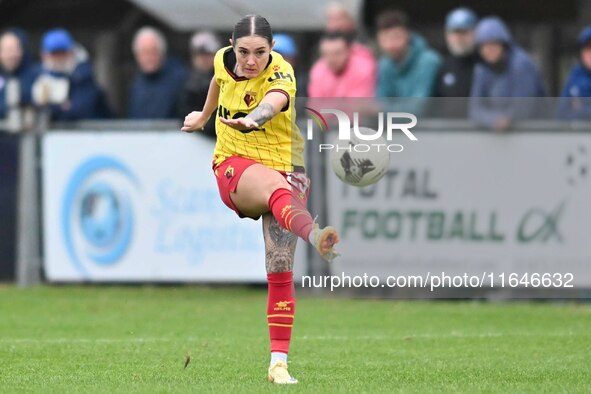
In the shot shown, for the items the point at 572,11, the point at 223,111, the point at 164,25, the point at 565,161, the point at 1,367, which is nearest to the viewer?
the point at 223,111

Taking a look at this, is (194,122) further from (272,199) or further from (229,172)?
(272,199)

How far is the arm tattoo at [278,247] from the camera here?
335 inches

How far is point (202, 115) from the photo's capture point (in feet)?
29.2

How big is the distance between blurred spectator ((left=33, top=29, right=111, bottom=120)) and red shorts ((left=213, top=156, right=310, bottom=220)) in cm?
744

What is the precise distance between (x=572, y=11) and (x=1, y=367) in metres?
11.9

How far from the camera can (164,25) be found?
20.6 metres

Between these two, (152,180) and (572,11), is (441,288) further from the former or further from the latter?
(572,11)

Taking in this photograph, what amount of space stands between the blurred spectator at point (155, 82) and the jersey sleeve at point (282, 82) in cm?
Answer: 745

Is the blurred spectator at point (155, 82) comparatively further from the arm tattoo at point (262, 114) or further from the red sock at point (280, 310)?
the arm tattoo at point (262, 114)

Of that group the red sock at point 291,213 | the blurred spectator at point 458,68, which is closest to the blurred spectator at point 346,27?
the blurred spectator at point 458,68

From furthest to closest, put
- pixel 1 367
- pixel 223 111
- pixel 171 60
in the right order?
pixel 171 60 < pixel 1 367 < pixel 223 111

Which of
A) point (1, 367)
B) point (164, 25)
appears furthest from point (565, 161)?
point (164, 25)

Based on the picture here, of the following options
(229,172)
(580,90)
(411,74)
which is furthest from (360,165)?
(411,74)

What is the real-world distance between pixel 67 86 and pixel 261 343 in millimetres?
6240
